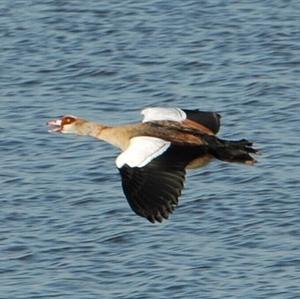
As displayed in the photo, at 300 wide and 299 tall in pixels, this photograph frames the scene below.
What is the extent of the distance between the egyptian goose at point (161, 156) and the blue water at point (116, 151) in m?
3.13

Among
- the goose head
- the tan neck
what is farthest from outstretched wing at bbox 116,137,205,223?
the goose head

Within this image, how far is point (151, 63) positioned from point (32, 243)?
19.8ft

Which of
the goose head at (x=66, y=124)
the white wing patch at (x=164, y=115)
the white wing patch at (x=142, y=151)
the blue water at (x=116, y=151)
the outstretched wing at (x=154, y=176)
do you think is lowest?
the blue water at (x=116, y=151)

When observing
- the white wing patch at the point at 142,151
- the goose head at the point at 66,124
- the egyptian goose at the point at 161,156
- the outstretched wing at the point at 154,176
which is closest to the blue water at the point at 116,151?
the goose head at the point at 66,124

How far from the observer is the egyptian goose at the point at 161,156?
39.0 ft

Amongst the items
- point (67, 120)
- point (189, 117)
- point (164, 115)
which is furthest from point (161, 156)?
point (67, 120)

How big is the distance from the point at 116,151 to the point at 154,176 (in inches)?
288

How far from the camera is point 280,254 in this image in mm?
16484

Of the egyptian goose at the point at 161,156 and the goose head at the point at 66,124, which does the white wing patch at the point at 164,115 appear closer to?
the egyptian goose at the point at 161,156

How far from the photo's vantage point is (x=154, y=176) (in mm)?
12016

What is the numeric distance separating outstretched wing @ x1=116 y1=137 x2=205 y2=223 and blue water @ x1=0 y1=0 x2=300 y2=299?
3.59 m

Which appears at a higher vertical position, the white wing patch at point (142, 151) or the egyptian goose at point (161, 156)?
the white wing patch at point (142, 151)

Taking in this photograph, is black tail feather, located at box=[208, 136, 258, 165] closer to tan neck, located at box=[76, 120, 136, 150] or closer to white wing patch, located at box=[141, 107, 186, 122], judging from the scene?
tan neck, located at box=[76, 120, 136, 150]

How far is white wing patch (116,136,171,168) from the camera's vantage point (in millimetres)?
12102
